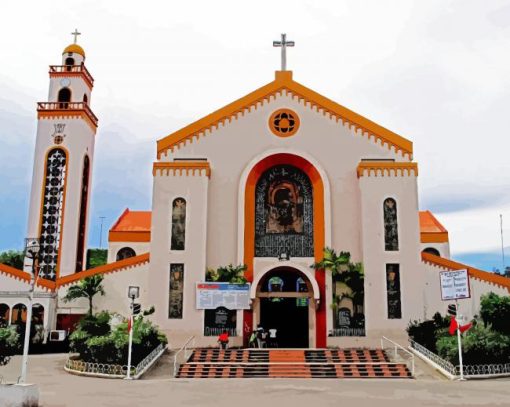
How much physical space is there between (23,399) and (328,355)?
13.6 m

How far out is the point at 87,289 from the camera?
93.9 feet

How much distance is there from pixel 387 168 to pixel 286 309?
8.67m

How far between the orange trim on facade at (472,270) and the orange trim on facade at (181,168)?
11.7m

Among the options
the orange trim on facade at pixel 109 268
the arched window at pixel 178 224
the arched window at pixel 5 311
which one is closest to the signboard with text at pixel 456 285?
the arched window at pixel 178 224

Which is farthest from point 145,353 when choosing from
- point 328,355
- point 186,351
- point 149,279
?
point 328,355

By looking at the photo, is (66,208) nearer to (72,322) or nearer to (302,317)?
(72,322)

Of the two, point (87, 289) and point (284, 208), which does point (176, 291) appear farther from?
point (284, 208)

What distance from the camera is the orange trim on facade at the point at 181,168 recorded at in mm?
27438

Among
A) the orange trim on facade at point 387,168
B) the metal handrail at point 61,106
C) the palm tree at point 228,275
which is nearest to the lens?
the palm tree at point 228,275

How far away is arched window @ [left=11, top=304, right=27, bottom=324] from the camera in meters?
28.5

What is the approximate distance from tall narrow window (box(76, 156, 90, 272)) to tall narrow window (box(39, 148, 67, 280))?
55.3 inches

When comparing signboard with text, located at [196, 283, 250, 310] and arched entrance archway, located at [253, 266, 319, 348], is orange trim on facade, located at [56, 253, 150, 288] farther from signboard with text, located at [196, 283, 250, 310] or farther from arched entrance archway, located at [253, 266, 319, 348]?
Result: arched entrance archway, located at [253, 266, 319, 348]

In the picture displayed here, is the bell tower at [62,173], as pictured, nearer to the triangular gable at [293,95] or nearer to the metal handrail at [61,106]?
the metal handrail at [61,106]

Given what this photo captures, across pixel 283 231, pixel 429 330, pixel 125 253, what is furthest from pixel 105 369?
pixel 125 253
